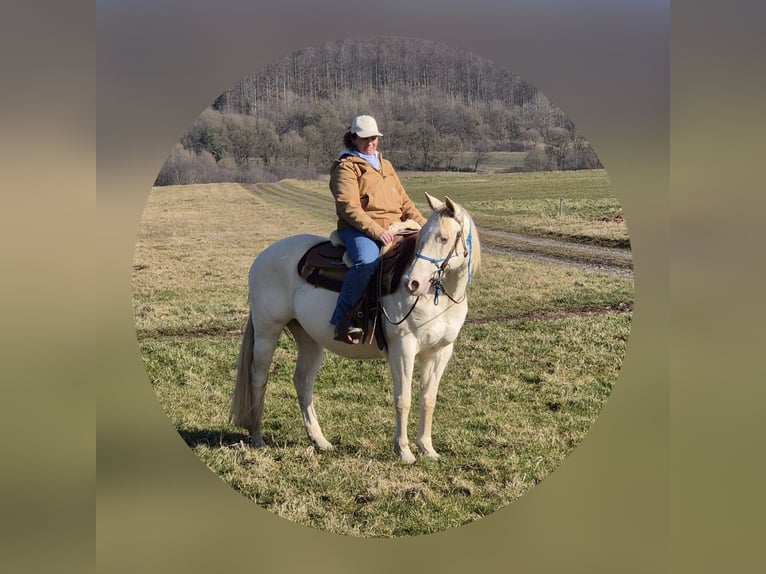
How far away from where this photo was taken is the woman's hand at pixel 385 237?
580 centimetres

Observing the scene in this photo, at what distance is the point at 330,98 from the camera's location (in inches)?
619

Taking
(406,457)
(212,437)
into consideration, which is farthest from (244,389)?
(406,457)

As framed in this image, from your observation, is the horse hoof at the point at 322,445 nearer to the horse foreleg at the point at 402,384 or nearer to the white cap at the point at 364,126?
the horse foreleg at the point at 402,384

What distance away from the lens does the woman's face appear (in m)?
5.89

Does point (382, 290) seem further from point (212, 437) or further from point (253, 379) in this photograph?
point (212, 437)

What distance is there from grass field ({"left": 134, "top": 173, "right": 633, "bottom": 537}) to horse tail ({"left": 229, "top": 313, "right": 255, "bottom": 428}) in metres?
0.29

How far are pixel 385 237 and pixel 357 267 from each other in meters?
0.33

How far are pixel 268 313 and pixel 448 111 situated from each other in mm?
10659

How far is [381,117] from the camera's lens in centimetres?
1527

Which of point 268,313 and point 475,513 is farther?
point 268,313
